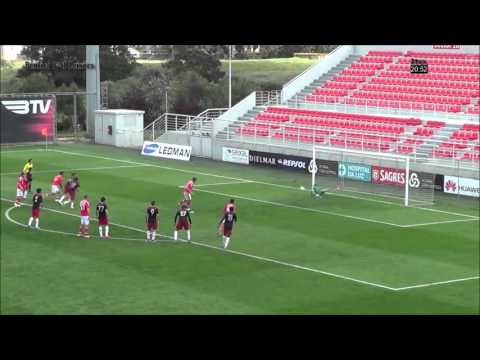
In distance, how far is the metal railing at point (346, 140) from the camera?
144 ft

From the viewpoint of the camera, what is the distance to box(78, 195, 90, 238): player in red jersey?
2973 centimetres

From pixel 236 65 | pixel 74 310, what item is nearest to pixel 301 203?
pixel 74 310

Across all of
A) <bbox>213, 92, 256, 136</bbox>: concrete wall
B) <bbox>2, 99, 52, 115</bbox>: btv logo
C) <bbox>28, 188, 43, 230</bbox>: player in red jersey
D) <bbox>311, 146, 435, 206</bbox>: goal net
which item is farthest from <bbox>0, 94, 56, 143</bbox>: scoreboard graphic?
<bbox>28, 188, 43, 230</bbox>: player in red jersey

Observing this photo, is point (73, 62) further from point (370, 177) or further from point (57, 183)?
point (57, 183)

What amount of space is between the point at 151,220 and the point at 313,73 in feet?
112

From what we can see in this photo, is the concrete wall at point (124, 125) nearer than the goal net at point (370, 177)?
No

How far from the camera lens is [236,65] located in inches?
3868

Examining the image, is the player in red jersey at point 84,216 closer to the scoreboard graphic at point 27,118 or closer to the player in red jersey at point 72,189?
the player in red jersey at point 72,189

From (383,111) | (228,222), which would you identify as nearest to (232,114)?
(383,111)

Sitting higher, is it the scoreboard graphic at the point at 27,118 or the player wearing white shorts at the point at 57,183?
the scoreboard graphic at the point at 27,118

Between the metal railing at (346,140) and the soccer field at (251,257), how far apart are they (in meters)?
4.45

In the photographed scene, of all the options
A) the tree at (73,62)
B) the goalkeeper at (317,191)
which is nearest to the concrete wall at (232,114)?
the goalkeeper at (317,191)

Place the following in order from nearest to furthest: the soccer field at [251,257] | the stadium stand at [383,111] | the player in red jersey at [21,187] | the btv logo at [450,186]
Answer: the soccer field at [251,257] < the player in red jersey at [21,187] < the btv logo at [450,186] < the stadium stand at [383,111]

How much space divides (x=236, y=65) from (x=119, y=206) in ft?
204
